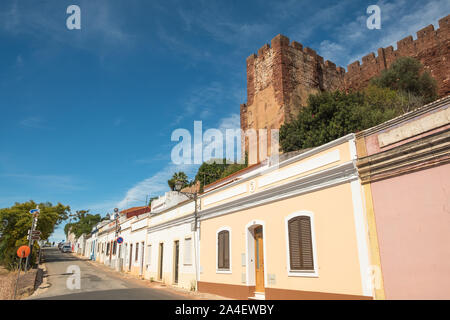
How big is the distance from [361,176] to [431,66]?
24484 mm

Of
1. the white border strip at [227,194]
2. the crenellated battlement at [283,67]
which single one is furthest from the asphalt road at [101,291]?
the crenellated battlement at [283,67]

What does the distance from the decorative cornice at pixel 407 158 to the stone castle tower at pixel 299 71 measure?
18.4m

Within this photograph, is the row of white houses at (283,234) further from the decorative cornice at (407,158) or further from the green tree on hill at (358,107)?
the green tree on hill at (358,107)

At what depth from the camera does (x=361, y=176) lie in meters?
7.32

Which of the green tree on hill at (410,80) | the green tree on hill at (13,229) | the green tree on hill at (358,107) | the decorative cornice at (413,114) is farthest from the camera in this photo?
the green tree on hill at (410,80)

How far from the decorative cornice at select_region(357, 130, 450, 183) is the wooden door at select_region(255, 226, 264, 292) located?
4580 mm

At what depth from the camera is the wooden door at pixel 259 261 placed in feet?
34.6

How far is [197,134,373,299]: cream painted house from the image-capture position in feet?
24.2

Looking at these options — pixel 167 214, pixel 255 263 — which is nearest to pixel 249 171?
pixel 167 214

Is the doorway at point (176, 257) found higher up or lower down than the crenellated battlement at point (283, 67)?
lower down

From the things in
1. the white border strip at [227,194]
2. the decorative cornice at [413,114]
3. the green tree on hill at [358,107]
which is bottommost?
the white border strip at [227,194]

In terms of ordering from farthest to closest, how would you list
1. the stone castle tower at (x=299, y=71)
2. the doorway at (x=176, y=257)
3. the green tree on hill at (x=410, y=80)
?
the stone castle tower at (x=299, y=71) → the green tree on hill at (x=410, y=80) → the doorway at (x=176, y=257)

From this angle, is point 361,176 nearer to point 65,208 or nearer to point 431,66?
point 431,66

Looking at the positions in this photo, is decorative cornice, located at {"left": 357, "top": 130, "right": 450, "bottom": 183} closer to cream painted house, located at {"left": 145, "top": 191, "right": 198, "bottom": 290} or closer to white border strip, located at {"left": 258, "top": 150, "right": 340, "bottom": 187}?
white border strip, located at {"left": 258, "top": 150, "right": 340, "bottom": 187}
